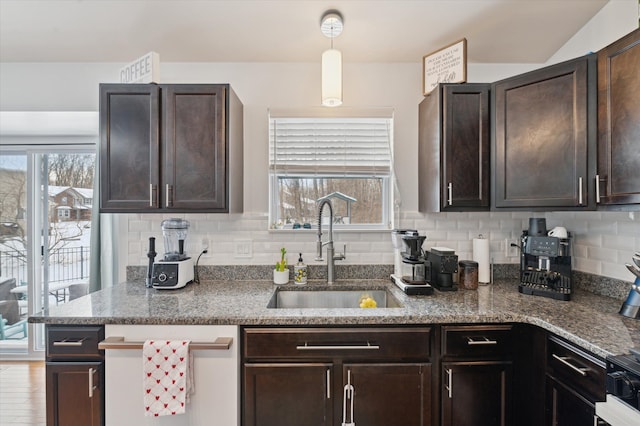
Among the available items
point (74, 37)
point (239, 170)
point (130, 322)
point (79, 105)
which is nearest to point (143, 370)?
point (130, 322)

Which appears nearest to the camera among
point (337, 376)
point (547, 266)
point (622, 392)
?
point (622, 392)

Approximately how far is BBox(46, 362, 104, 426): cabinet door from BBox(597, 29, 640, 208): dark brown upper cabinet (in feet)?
8.86

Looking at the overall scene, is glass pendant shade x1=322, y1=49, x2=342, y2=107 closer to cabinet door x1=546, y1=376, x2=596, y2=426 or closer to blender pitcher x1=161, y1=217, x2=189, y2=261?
blender pitcher x1=161, y1=217, x2=189, y2=261

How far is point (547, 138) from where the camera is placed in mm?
1702

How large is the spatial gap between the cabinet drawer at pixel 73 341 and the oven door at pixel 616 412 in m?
2.14

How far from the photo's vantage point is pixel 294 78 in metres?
2.32

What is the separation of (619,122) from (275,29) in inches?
77.6

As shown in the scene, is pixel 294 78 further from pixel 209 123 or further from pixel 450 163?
pixel 450 163

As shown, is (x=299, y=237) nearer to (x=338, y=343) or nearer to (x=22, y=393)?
(x=338, y=343)

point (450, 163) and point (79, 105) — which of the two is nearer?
point (450, 163)

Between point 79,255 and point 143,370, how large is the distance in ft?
7.33

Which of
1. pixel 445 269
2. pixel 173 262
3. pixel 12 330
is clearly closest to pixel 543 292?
pixel 445 269

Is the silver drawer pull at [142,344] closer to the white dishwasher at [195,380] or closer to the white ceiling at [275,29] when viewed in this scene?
the white dishwasher at [195,380]

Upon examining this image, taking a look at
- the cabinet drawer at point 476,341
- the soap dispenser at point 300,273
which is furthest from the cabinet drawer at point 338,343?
the soap dispenser at point 300,273
